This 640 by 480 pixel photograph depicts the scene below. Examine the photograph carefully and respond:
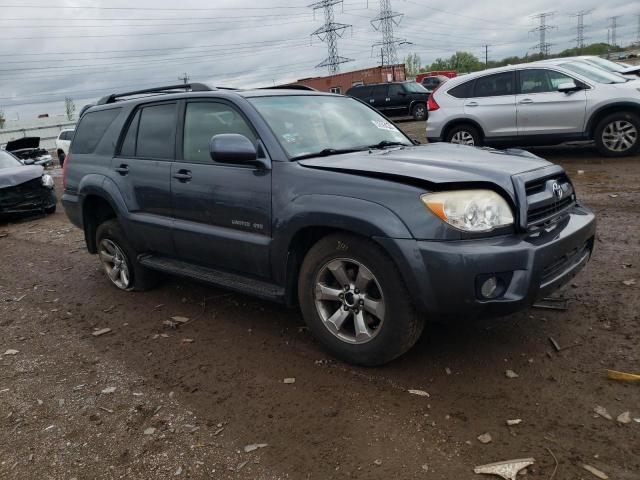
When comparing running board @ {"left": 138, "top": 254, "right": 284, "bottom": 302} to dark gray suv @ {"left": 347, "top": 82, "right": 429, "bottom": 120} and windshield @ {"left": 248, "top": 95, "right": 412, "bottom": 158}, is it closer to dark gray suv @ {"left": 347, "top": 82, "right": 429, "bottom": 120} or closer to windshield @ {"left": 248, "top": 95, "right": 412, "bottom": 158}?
windshield @ {"left": 248, "top": 95, "right": 412, "bottom": 158}

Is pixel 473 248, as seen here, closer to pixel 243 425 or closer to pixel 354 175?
pixel 354 175

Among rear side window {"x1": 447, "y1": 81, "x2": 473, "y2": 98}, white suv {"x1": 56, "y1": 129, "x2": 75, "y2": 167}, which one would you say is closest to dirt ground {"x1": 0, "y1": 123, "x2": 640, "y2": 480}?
rear side window {"x1": 447, "y1": 81, "x2": 473, "y2": 98}

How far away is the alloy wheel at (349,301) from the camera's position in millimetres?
3260

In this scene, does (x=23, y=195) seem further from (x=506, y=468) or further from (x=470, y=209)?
(x=506, y=468)

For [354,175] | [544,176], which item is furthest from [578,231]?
[354,175]

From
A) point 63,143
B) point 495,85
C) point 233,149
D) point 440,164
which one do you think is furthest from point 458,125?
point 63,143

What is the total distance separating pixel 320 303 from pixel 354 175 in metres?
0.85

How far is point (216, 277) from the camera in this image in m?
4.14

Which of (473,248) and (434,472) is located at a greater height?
(473,248)

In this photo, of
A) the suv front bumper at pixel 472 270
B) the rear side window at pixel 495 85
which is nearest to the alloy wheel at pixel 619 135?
Answer: the rear side window at pixel 495 85

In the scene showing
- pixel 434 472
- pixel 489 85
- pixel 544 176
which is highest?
pixel 489 85

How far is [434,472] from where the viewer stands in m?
2.50

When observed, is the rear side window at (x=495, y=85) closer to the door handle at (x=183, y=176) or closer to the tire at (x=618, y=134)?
the tire at (x=618, y=134)

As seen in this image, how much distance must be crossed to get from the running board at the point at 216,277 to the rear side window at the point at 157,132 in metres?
0.90
